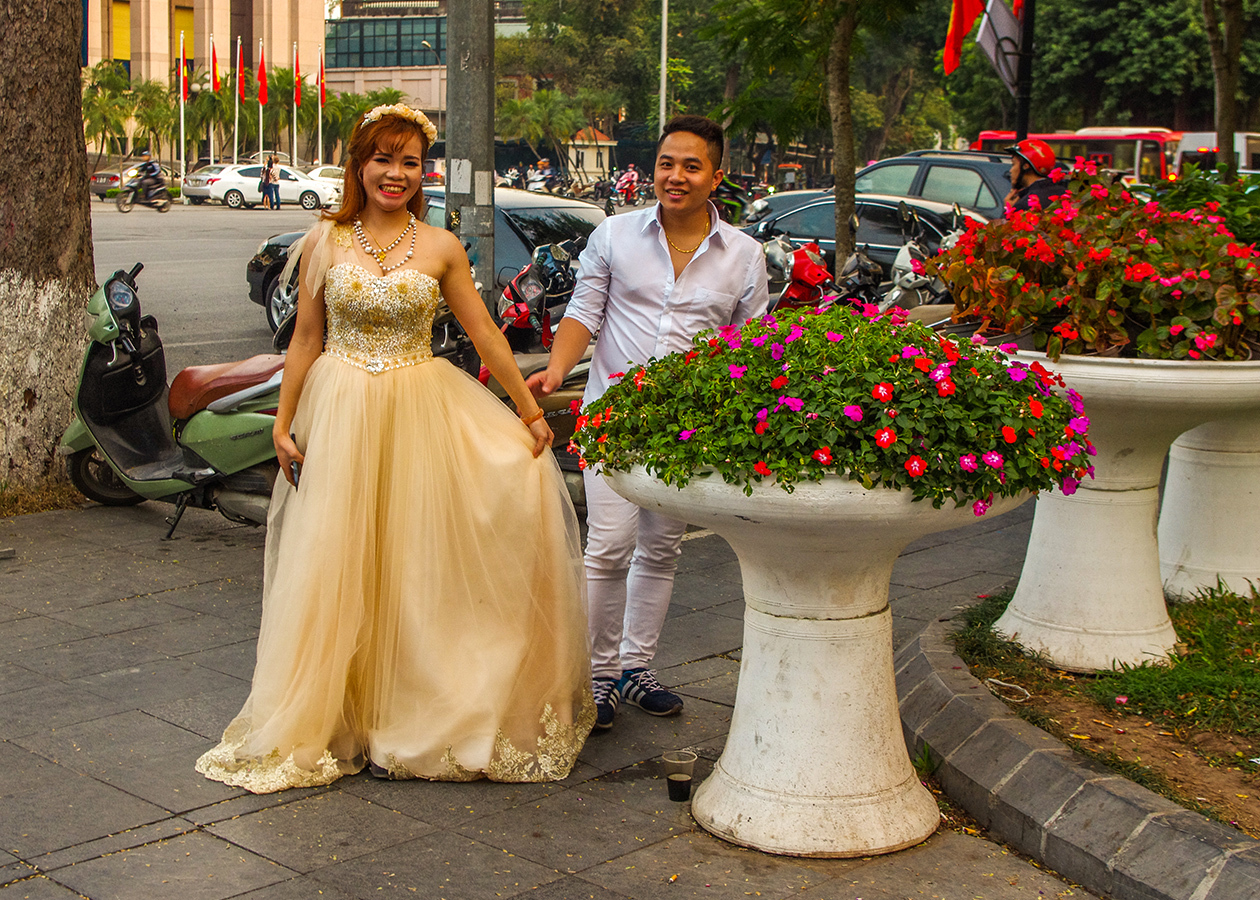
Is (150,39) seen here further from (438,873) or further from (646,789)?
(438,873)

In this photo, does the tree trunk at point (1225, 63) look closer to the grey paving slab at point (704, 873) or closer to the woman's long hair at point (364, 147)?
the woman's long hair at point (364, 147)

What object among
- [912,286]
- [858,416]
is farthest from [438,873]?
[912,286]

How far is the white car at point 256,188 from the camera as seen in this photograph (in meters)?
42.4

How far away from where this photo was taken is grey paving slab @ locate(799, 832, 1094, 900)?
314 centimetres

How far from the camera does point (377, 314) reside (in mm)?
3934

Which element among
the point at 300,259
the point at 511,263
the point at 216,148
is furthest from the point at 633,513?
the point at 216,148

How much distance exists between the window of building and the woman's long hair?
299 feet

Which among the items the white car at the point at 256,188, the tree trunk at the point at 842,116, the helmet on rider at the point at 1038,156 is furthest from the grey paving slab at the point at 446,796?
the white car at the point at 256,188

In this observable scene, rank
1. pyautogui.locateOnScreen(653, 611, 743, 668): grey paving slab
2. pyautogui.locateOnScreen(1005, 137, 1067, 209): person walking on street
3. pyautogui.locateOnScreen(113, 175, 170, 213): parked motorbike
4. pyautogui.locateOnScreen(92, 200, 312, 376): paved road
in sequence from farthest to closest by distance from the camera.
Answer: pyautogui.locateOnScreen(113, 175, 170, 213): parked motorbike
pyautogui.locateOnScreen(92, 200, 312, 376): paved road
pyautogui.locateOnScreen(1005, 137, 1067, 209): person walking on street
pyautogui.locateOnScreen(653, 611, 743, 668): grey paving slab

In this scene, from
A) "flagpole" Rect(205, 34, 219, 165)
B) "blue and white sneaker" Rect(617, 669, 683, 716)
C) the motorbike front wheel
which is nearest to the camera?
"blue and white sneaker" Rect(617, 669, 683, 716)

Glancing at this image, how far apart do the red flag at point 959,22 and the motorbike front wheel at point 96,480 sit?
8865 mm

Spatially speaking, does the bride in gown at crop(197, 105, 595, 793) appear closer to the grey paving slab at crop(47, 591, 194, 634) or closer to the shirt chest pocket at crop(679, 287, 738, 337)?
the shirt chest pocket at crop(679, 287, 738, 337)

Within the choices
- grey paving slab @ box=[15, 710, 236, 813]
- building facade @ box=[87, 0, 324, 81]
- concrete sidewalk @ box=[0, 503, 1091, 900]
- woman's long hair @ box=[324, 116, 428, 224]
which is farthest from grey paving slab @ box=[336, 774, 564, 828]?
building facade @ box=[87, 0, 324, 81]

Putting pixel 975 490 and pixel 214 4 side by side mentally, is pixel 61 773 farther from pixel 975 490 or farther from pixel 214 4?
pixel 214 4
